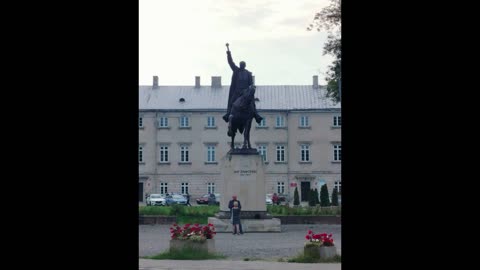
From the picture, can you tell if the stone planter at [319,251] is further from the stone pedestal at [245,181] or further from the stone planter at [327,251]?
the stone pedestal at [245,181]

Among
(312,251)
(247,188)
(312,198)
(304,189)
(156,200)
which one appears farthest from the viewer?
(304,189)

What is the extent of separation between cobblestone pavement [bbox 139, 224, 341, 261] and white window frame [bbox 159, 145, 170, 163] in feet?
103

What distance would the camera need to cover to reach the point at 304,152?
53781 millimetres

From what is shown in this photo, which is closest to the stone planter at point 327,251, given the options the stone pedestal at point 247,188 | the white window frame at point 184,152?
the stone pedestal at point 247,188

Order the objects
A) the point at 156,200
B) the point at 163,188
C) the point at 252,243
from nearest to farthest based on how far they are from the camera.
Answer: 1. the point at 252,243
2. the point at 156,200
3. the point at 163,188

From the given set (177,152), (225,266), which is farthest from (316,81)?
(225,266)

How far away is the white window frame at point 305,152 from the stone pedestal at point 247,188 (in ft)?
112

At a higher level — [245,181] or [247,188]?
[245,181]

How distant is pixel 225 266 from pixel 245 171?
790 centimetres

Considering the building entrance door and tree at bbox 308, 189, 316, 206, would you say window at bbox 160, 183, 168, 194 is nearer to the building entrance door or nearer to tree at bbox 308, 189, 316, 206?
the building entrance door

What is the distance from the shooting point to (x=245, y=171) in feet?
63.5

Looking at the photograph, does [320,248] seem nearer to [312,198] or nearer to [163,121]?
[312,198]

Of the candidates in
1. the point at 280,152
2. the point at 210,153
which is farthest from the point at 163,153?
the point at 280,152

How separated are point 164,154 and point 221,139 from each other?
165 inches
